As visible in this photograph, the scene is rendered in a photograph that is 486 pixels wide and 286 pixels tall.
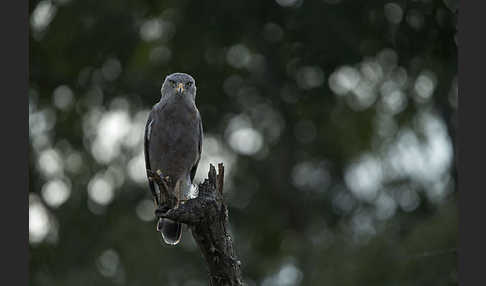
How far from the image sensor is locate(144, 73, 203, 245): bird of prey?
5.79 metres

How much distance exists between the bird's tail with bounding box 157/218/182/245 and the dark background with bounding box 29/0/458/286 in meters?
4.79

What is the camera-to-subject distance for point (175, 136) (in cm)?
579

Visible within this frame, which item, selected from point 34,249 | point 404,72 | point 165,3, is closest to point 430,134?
point 404,72

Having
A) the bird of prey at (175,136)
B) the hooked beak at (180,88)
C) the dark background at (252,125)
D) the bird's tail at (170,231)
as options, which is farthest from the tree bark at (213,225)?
the dark background at (252,125)

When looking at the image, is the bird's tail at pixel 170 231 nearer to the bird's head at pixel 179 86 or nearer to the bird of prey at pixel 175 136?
the bird of prey at pixel 175 136

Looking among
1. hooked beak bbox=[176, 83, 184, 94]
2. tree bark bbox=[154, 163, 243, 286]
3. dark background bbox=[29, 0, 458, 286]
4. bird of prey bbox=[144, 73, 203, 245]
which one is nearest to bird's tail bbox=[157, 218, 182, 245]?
bird of prey bbox=[144, 73, 203, 245]

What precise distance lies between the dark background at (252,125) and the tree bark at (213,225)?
5854mm

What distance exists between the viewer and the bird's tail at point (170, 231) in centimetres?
564

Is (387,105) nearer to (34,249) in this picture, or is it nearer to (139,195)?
(139,195)

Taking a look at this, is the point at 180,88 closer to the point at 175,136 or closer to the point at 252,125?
the point at 175,136

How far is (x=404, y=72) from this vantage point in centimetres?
1198

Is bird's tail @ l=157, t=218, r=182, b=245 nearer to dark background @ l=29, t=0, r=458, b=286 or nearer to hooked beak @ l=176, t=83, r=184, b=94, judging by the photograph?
hooked beak @ l=176, t=83, r=184, b=94

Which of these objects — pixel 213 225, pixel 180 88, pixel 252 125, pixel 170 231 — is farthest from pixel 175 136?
pixel 252 125

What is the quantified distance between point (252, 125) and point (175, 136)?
7.99 m
